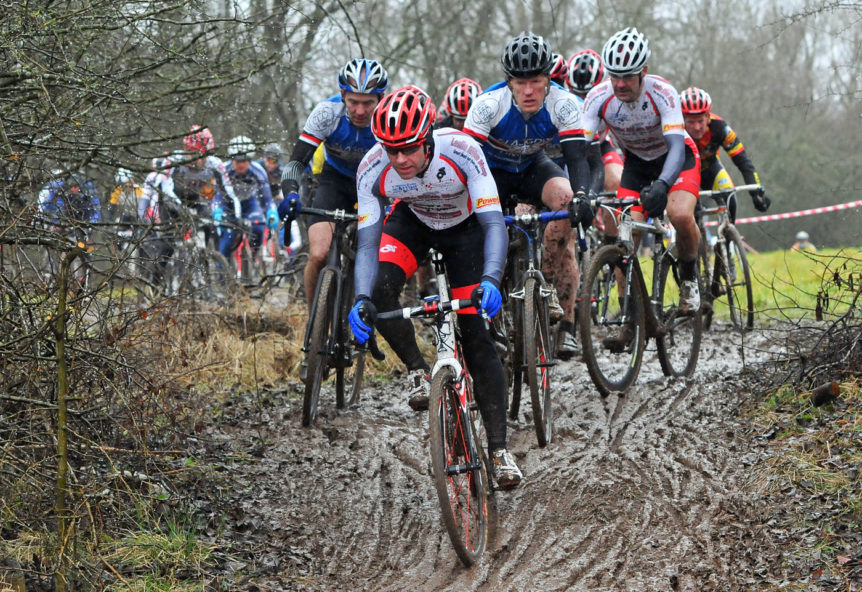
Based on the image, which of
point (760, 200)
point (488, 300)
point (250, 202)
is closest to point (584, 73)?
point (760, 200)

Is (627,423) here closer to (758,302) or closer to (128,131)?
(128,131)

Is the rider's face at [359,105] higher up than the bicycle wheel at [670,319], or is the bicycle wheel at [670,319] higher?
the rider's face at [359,105]

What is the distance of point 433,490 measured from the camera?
20.1 feet

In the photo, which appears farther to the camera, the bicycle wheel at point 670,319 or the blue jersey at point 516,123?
the bicycle wheel at point 670,319

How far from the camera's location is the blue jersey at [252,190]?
40.5 feet

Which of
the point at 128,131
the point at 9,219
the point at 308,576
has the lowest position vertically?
the point at 308,576

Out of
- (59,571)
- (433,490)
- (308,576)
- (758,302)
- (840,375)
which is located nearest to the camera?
(59,571)

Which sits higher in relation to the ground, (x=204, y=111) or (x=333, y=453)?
(x=204, y=111)

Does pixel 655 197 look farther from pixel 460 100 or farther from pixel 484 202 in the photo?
pixel 460 100

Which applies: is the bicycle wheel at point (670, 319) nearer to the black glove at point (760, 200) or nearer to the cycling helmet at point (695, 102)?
the black glove at point (760, 200)

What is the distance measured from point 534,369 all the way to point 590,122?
2.73m

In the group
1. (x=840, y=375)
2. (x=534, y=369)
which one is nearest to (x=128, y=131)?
(x=534, y=369)

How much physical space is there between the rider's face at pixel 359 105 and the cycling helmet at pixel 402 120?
7.27 feet

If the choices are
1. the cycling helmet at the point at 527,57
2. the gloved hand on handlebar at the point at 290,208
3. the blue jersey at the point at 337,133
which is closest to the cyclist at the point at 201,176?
the gloved hand on handlebar at the point at 290,208
